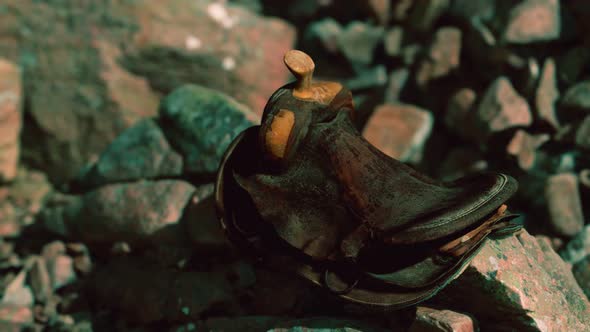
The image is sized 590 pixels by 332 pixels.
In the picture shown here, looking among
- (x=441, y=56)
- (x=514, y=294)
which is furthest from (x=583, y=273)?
(x=441, y=56)

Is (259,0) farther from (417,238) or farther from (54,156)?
(417,238)

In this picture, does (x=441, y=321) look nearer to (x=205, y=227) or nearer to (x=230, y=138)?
(x=205, y=227)

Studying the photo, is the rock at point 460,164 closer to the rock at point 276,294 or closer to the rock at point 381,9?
the rock at point 381,9

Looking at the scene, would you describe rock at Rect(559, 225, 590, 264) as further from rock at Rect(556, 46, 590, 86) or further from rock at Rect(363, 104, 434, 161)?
rock at Rect(363, 104, 434, 161)

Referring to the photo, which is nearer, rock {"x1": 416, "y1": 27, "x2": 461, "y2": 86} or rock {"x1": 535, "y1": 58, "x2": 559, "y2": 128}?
rock {"x1": 535, "y1": 58, "x2": 559, "y2": 128}

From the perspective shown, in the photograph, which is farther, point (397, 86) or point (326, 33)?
point (326, 33)

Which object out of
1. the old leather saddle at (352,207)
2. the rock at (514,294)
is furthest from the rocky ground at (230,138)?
the old leather saddle at (352,207)

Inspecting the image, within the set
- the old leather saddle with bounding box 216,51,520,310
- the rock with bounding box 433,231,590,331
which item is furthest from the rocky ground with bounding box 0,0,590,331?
the old leather saddle with bounding box 216,51,520,310
